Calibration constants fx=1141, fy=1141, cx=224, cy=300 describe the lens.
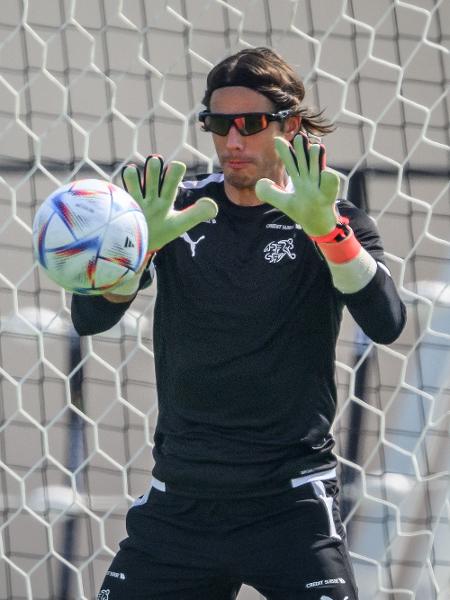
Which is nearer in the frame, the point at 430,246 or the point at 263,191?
the point at 263,191

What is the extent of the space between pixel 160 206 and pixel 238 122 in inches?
11.7

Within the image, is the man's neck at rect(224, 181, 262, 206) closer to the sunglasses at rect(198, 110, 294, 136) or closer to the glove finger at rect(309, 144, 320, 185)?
the sunglasses at rect(198, 110, 294, 136)

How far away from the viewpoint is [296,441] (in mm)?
2318

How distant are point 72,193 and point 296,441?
2.20 ft

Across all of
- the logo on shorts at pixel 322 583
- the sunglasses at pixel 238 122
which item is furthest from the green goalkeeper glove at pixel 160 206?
the logo on shorts at pixel 322 583

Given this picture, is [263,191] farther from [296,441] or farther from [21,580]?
[21,580]

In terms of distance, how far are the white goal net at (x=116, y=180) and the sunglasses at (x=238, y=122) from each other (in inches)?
45.2

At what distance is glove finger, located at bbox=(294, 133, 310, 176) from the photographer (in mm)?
2174

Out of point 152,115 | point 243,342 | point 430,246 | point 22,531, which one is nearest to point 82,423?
point 22,531

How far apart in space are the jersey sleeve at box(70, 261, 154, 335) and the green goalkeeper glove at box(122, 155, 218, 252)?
0.36 ft

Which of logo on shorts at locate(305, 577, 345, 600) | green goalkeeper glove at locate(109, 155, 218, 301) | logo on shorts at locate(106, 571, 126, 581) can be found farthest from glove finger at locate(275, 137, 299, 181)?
logo on shorts at locate(106, 571, 126, 581)

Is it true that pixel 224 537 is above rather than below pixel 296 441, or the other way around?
below

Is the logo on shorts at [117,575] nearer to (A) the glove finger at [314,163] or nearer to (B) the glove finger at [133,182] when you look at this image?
(B) the glove finger at [133,182]

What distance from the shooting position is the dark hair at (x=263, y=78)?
2527 mm
